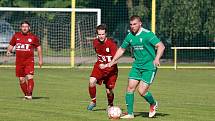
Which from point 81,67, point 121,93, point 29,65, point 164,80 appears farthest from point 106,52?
point 81,67

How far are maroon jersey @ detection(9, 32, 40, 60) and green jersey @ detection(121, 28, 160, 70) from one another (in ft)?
16.9

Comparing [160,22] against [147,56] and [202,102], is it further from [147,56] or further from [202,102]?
[147,56]

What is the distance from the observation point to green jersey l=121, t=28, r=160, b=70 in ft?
42.9

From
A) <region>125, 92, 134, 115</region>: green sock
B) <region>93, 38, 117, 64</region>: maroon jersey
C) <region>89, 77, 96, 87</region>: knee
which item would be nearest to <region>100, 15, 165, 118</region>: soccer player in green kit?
<region>125, 92, 134, 115</region>: green sock

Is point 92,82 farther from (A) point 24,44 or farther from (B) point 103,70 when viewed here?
(A) point 24,44

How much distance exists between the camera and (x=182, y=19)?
120 ft

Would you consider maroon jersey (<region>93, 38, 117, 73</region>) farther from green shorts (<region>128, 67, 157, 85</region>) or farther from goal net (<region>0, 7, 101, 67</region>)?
goal net (<region>0, 7, 101, 67</region>)

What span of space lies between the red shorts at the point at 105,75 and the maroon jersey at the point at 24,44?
124 inches

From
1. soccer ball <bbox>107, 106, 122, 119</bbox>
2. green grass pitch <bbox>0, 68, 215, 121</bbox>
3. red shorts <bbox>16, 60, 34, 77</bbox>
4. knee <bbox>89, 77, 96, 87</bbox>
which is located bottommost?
green grass pitch <bbox>0, 68, 215, 121</bbox>

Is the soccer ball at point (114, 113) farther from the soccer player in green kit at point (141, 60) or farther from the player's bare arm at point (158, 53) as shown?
the player's bare arm at point (158, 53)

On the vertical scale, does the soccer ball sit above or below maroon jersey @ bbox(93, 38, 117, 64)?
below

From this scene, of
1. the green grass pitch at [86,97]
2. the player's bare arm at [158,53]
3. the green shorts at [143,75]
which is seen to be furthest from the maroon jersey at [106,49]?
the player's bare arm at [158,53]

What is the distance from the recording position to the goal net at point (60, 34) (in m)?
35.0

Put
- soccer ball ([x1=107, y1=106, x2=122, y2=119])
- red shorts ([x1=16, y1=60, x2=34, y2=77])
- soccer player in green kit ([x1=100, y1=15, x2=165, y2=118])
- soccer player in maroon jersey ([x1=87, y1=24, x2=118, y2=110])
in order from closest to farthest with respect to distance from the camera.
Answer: soccer ball ([x1=107, y1=106, x2=122, y2=119]) < soccer player in green kit ([x1=100, y1=15, x2=165, y2=118]) < soccer player in maroon jersey ([x1=87, y1=24, x2=118, y2=110]) < red shorts ([x1=16, y1=60, x2=34, y2=77])
